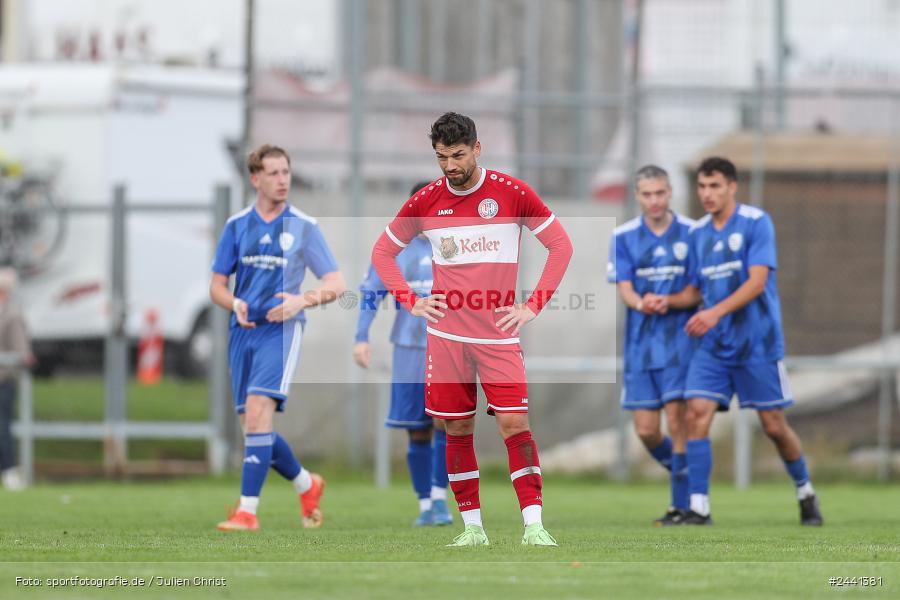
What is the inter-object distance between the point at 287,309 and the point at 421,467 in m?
1.65

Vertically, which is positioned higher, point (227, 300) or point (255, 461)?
point (227, 300)

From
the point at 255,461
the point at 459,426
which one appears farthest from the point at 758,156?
the point at 459,426

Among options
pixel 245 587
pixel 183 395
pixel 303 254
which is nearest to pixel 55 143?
pixel 183 395

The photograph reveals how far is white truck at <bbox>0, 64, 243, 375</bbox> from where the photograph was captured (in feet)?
63.6

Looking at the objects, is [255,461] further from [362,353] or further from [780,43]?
[780,43]

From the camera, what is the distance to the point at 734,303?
10.5m

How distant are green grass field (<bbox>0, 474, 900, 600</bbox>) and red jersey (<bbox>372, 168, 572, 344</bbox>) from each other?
1.14m

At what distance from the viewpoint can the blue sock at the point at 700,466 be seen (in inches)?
422

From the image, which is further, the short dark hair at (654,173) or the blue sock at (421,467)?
the short dark hair at (654,173)

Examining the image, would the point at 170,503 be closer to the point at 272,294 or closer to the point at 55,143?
the point at 272,294

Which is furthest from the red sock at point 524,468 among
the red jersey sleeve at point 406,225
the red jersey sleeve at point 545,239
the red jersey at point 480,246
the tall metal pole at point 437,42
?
the tall metal pole at point 437,42

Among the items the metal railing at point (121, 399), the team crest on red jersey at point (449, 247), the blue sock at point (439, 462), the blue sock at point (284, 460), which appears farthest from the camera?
the metal railing at point (121, 399)

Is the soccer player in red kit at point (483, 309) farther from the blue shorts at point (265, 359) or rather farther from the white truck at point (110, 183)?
the white truck at point (110, 183)

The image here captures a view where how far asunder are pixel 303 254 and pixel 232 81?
38.3 ft
